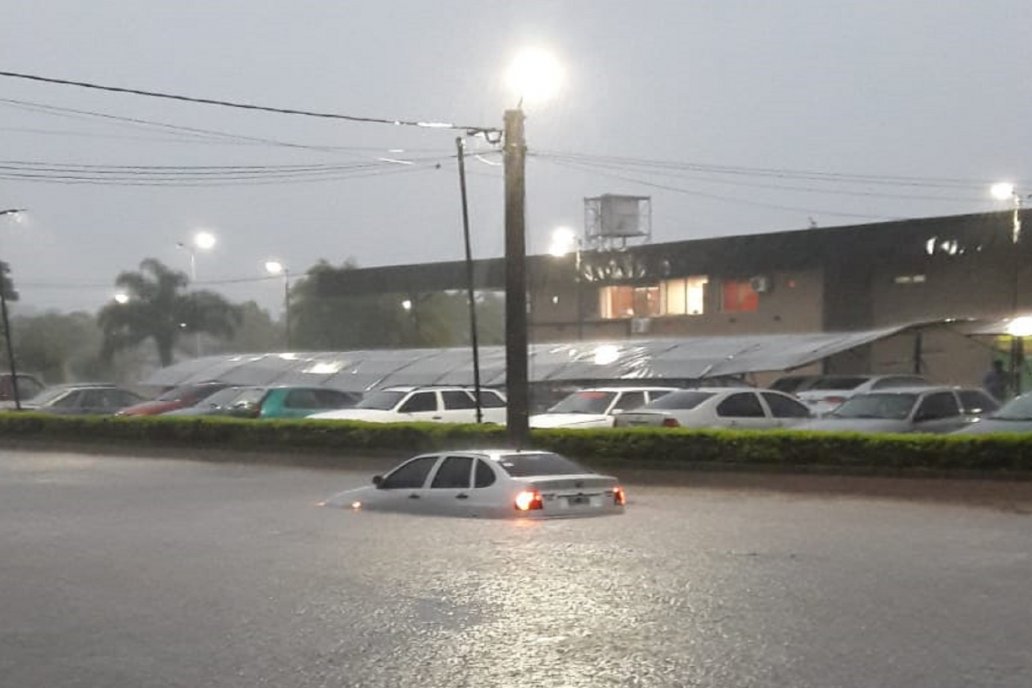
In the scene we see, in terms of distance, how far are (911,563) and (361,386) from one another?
35.5 meters

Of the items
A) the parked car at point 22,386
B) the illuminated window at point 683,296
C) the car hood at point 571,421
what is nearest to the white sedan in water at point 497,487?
the car hood at point 571,421

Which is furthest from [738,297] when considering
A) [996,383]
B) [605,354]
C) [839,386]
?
[996,383]

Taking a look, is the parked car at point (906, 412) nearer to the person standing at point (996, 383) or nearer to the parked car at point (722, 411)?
the parked car at point (722, 411)

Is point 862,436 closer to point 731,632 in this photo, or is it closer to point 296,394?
point 731,632

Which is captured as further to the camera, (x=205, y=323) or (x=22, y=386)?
(x=205, y=323)

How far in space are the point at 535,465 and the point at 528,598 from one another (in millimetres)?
6134

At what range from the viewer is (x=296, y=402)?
122 feet

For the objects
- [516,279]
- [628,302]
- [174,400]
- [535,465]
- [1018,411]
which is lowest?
[174,400]

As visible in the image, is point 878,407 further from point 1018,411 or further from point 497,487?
point 497,487

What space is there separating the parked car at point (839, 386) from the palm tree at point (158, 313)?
50604 mm

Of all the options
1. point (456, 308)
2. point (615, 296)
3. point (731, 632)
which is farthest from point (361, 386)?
point (456, 308)

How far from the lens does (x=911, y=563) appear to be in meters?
13.1

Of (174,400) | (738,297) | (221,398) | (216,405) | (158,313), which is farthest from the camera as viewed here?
(158,313)

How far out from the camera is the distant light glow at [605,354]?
1676 inches
